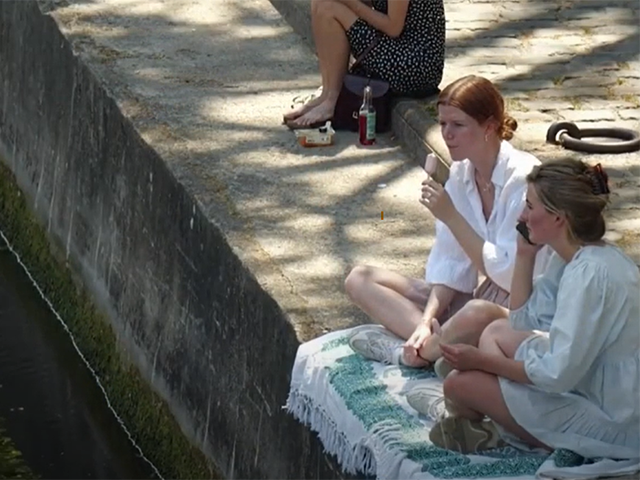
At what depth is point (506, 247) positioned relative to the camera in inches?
227

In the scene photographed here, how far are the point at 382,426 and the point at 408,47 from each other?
299 cm

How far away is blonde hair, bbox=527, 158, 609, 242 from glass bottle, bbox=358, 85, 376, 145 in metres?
2.96

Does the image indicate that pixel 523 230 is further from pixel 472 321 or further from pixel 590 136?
pixel 590 136

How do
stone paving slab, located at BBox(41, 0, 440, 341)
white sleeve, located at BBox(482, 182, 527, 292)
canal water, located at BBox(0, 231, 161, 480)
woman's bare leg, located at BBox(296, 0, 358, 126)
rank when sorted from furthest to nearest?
woman's bare leg, located at BBox(296, 0, 358, 126) → canal water, located at BBox(0, 231, 161, 480) → stone paving slab, located at BBox(41, 0, 440, 341) → white sleeve, located at BBox(482, 182, 527, 292)

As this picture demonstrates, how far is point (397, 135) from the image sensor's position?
8180 mm

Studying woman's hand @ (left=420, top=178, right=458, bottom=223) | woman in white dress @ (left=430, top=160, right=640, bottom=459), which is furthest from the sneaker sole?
woman's hand @ (left=420, top=178, right=458, bottom=223)

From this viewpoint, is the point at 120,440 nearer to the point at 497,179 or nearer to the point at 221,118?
the point at 221,118

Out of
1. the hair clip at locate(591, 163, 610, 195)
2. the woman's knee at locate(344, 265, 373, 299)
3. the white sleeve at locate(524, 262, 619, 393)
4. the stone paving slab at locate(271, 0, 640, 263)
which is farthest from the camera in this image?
the stone paving slab at locate(271, 0, 640, 263)

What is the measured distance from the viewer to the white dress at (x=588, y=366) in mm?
5000

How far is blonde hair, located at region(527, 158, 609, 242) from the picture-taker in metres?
5.09

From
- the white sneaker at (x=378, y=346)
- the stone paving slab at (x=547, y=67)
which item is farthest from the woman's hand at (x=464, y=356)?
the stone paving slab at (x=547, y=67)

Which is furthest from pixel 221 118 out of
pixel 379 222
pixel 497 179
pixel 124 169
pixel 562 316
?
pixel 562 316

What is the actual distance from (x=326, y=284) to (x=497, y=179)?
1006 millimetres

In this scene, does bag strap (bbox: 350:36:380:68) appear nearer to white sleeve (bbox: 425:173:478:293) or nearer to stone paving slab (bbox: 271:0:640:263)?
stone paving slab (bbox: 271:0:640:263)
